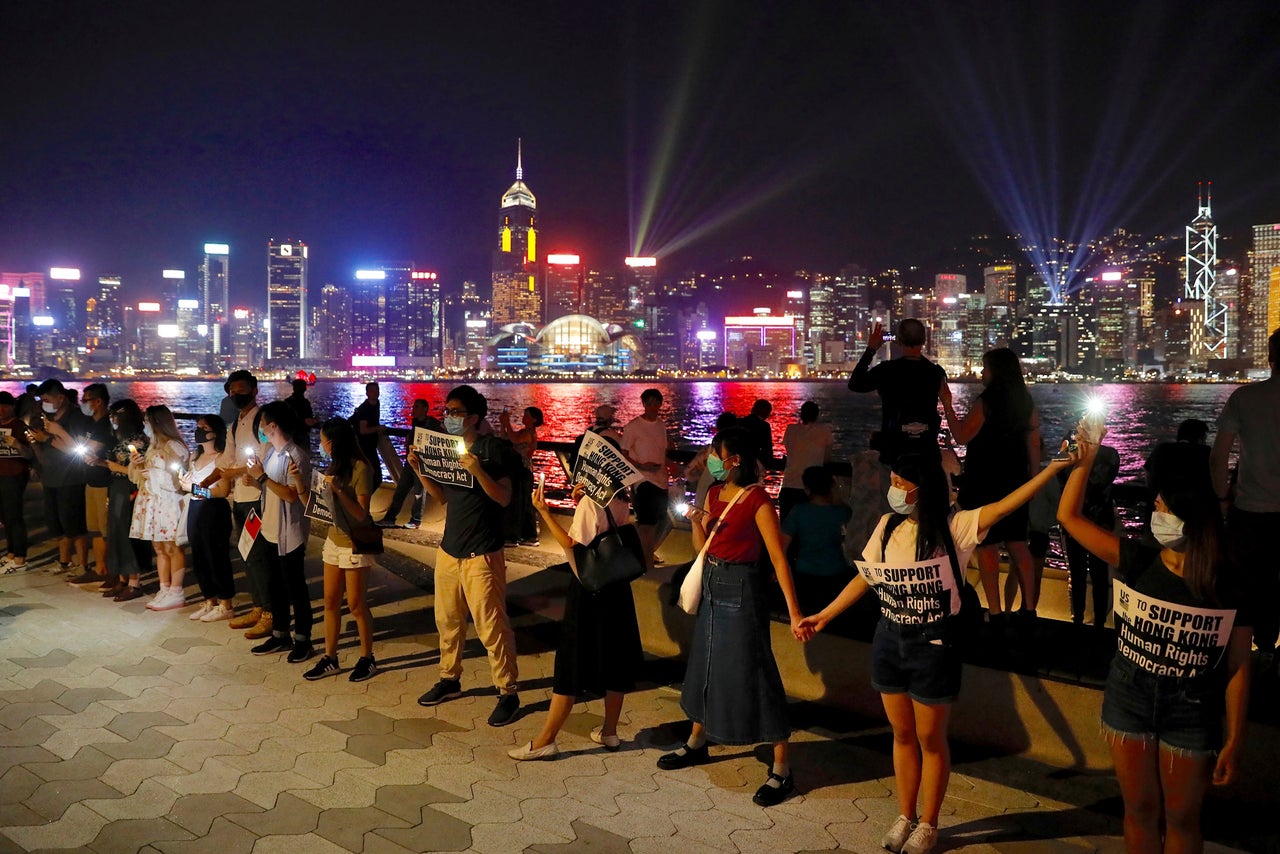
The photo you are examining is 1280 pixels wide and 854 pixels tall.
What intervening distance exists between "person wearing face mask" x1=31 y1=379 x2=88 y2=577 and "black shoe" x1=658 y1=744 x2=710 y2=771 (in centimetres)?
760

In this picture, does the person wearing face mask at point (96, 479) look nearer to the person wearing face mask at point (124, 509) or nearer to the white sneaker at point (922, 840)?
the person wearing face mask at point (124, 509)

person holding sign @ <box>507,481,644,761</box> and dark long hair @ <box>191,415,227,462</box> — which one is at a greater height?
dark long hair @ <box>191,415,227,462</box>

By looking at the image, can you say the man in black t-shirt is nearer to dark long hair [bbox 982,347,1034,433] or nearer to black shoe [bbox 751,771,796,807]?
black shoe [bbox 751,771,796,807]

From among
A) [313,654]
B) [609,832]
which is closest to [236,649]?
[313,654]

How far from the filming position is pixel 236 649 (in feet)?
25.4

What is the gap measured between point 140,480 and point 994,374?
7.65 meters

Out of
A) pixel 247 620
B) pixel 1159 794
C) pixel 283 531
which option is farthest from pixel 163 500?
pixel 1159 794

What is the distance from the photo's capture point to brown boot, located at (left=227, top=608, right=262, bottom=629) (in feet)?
27.3

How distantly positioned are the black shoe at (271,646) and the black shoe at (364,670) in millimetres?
928

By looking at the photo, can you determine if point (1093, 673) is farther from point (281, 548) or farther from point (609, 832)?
point (281, 548)

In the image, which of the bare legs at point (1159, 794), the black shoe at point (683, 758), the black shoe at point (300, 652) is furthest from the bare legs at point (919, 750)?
the black shoe at point (300, 652)

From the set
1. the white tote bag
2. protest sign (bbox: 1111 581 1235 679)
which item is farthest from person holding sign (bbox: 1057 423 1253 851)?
the white tote bag

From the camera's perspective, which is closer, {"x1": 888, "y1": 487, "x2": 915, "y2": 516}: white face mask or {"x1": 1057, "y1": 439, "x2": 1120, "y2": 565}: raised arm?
{"x1": 1057, "y1": 439, "x2": 1120, "y2": 565}: raised arm

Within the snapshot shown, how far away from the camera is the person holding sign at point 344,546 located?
7016mm
